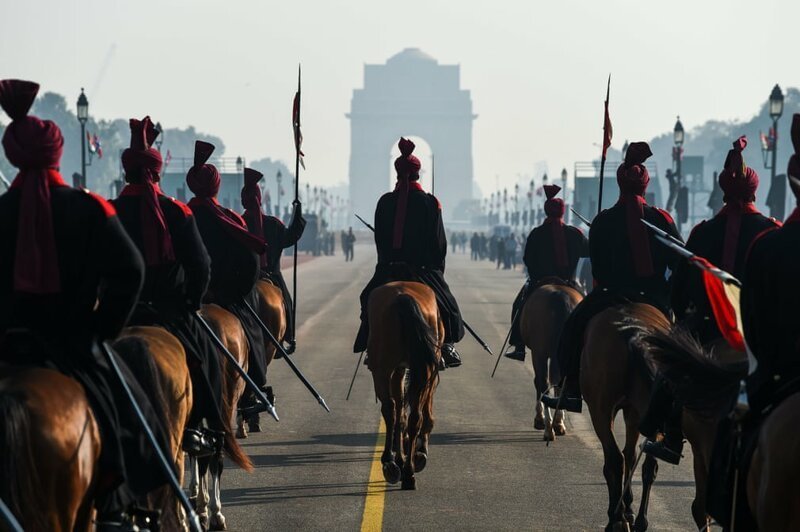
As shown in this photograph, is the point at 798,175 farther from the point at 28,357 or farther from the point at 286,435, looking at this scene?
the point at 286,435

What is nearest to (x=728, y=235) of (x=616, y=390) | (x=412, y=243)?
(x=616, y=390)

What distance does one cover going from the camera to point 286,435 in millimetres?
13453

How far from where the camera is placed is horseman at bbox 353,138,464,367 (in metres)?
11.9

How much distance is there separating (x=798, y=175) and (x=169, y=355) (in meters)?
3.37

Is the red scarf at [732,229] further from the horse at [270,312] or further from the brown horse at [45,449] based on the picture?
the brown horse at [45,449]

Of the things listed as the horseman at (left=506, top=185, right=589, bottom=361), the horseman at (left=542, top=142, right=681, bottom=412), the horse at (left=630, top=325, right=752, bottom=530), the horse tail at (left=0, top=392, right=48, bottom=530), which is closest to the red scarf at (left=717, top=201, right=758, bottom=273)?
the horseman at (left=542, top=142, right=681, bottom=412)

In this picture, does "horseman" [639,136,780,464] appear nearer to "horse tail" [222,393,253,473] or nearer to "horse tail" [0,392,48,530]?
"horse tail" [222,393,253,473]

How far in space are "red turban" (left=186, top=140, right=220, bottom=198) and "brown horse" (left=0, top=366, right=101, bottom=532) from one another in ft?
16.1

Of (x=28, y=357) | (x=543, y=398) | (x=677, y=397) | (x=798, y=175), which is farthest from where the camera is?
(x=543, y=398)

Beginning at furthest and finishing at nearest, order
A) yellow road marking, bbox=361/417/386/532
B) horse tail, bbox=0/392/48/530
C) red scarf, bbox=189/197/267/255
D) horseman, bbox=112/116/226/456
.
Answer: red scarf, bbox=189/197/267/255 → yellow road marking, bbox=361/417/386/532 → horseman, bbox=112/116/226/456 → horse tail, bbox=0/392/48/530

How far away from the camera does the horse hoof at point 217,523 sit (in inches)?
367

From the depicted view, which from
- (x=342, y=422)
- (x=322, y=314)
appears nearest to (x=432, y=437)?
(x=342, y=422)

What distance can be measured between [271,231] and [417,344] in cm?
418

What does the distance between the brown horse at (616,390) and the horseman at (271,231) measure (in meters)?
5.02
